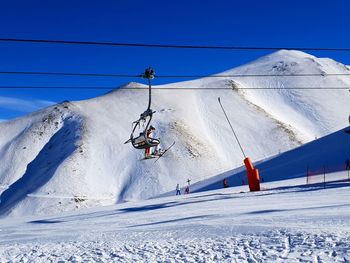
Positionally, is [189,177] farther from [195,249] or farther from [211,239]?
[195,249]

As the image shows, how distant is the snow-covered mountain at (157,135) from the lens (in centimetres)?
5497

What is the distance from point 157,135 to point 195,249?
6080cm

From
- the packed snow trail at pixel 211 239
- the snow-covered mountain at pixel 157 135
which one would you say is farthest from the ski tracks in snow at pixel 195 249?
the snow-covered mountain at pixel 157 135

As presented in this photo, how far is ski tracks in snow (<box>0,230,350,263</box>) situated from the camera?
798cm

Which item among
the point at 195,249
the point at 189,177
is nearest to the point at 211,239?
the point at 195,249

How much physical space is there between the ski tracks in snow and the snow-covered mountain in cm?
3956

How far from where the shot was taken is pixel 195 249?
29.8 ft

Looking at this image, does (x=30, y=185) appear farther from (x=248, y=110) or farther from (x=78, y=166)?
Result: (x=248, y=110)

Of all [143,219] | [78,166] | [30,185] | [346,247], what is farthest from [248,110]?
[346,247]

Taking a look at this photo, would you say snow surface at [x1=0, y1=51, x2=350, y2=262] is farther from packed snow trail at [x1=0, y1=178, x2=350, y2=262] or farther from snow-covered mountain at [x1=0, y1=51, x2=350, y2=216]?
snow-covered mountain at [x1=0, y1=51, x2=350, y2=216]

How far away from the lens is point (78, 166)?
197ft

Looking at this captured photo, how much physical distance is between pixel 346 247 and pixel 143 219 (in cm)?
830

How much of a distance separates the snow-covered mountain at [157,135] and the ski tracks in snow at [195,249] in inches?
1558

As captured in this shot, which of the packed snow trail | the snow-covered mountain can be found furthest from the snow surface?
the snow-covered mountain
